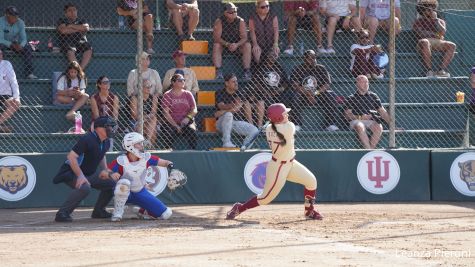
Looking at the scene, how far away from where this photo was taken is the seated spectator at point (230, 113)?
16281 millimetres

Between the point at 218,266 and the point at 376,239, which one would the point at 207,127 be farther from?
the point at 218,266

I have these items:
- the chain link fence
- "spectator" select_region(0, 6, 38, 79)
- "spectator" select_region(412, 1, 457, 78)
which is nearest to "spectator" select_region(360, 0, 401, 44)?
the chain link fence

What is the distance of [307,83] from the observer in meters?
17.1

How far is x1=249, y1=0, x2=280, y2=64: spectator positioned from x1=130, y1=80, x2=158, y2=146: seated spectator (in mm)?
2565

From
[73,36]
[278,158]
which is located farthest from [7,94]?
[278,158]

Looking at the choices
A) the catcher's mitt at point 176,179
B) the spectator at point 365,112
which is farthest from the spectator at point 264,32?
the catcher's mitt at point 176,179

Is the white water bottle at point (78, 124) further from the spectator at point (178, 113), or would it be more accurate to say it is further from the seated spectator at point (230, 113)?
the seated spectator at point (230, 113)

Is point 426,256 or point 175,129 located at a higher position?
point 175,129

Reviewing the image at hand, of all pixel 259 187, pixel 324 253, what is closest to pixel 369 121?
pixel 259 187

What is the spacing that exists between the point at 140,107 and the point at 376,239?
5.16 m

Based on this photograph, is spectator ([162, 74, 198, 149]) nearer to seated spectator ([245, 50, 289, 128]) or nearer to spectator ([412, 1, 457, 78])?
seated spectator ([245, 50, 289, 128])

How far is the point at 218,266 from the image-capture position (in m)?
9.15

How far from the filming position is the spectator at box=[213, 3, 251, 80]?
1769 centimetres

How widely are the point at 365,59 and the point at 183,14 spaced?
3654mm
